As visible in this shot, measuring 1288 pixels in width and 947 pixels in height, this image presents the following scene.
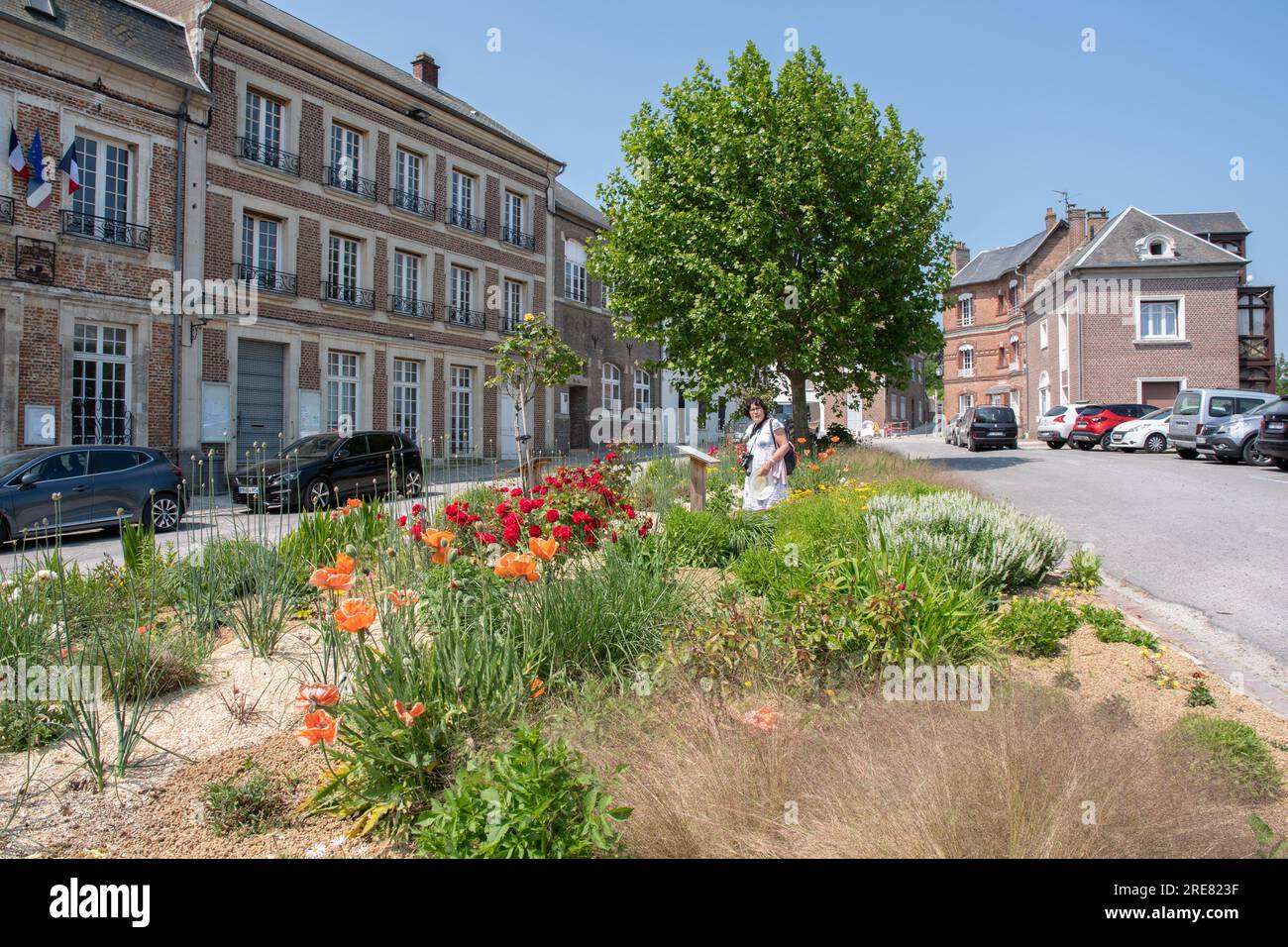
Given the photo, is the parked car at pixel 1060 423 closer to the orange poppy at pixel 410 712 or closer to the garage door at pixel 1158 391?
the garage door at pixel 1158 391

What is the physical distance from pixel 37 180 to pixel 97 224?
136cm

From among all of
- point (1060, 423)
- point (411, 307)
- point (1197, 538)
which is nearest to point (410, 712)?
point (1197, 538)

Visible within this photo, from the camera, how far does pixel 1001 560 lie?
17.0 feet

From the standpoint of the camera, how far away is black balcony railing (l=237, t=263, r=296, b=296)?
19.2 metres

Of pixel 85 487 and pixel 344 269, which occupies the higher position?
pixel 344 269

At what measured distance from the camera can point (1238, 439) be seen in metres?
18.9

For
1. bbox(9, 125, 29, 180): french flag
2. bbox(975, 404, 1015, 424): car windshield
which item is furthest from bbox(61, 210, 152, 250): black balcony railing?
bbox(975, 404, 1015, 424): car windshield

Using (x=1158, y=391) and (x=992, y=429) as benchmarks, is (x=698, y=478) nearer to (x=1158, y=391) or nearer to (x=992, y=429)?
(x=992, y=429)

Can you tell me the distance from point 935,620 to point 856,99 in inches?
677

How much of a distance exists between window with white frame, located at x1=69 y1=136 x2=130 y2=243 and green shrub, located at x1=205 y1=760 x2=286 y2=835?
687 inches

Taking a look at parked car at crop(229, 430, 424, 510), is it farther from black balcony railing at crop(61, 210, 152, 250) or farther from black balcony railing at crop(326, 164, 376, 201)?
black balcony railing at crop(326, 164, 376, 201)

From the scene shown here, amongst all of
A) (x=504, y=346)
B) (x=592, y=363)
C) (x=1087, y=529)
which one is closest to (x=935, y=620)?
(x=1087, y=529)

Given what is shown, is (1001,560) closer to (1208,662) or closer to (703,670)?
(1208,662)

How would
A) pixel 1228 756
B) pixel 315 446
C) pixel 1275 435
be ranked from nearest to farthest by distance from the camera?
pixel 1228 756
pixel 315 446
pixel 1275 435
